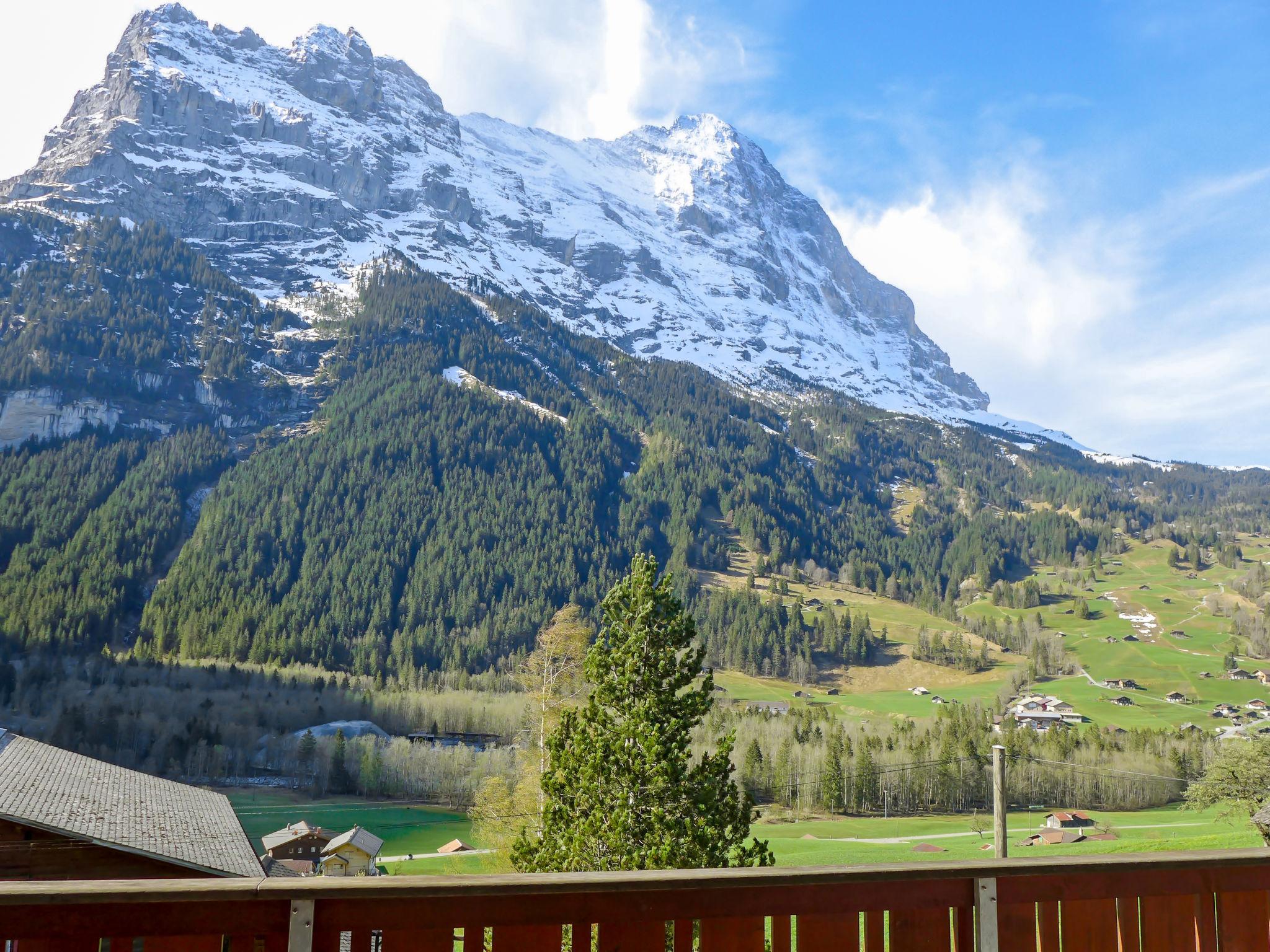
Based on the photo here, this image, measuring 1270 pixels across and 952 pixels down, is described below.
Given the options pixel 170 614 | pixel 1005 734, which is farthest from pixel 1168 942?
pixel 170 614

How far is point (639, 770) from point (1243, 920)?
17.8 m

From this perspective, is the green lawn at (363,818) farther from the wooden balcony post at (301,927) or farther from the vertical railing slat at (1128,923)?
the vertical railing slat at (1128,923)

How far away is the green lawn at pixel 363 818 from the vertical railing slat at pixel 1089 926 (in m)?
75.8

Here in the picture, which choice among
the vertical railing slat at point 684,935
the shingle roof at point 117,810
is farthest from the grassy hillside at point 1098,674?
the vertical railing slat at point 684,935

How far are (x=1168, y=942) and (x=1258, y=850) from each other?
0.75 metres

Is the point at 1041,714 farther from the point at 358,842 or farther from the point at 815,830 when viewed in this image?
the point at 358,842

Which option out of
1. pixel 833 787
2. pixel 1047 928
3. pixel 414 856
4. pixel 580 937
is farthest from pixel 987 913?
pixel 833 787

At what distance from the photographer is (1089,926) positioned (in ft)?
13.3

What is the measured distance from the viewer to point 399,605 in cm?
16888

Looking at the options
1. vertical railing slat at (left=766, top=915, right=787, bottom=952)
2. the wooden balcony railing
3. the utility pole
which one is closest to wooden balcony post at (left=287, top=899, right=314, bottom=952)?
the wooden balcony railing

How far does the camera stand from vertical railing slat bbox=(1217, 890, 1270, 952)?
4227 mm

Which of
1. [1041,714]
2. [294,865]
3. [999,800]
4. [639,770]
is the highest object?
[639,770]

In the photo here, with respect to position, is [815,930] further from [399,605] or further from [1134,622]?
[1134,622]

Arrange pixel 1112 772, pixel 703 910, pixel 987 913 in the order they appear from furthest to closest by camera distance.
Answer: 1. pixel 1112 772
2. pixel 987 913
3. pixel 703 910
